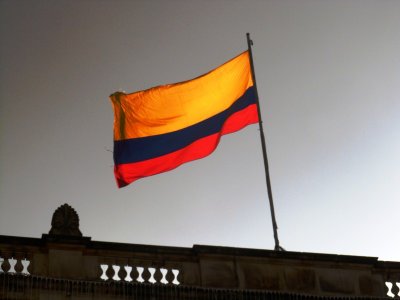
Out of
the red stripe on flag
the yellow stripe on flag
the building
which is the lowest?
the building

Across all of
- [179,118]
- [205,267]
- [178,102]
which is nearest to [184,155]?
[179,118]

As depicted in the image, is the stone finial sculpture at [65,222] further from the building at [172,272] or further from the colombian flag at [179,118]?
the colombian flag at [179,118]

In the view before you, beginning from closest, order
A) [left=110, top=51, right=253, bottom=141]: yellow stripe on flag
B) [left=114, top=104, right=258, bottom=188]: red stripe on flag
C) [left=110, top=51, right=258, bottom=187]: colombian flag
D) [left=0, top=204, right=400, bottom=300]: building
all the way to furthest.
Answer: [left=0, top=204, right=400, bottom=300]: building, [left=114, top=104, right=258, bottom=188]: red stripe on flag, [left=110, top=51, right=258, bottom=187]: colombian flag, [left=110, top=51, right=253, bottom=141]: yellow stripe on flag

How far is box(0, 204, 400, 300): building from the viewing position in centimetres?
1988

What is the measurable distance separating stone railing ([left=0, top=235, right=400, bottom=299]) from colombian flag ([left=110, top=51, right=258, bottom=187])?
3725 millimetres

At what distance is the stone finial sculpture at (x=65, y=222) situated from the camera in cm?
2062

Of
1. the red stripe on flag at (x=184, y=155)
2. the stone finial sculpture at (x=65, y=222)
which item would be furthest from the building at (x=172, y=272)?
the red stripe on flag at (x=184, y=155)

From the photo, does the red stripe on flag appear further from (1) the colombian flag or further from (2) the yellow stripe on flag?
(2) the yellow stripe on flag

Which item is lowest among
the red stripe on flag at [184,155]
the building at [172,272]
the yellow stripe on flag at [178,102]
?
the building at [172,272]

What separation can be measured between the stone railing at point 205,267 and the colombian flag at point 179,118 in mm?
3725

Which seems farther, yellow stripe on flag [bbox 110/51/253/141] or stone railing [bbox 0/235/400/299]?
yellow stripe on flag [bbox 110/51/253/141]

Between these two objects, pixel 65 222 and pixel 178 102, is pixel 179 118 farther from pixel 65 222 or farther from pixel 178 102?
pixel 65 222

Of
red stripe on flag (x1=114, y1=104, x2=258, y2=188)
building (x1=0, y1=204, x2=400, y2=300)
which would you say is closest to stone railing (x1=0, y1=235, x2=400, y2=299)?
building (x1=0, y1=204, x2=400, y2=300)

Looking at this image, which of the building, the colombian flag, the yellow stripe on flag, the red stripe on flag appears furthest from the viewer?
the yellow stripe on flag
